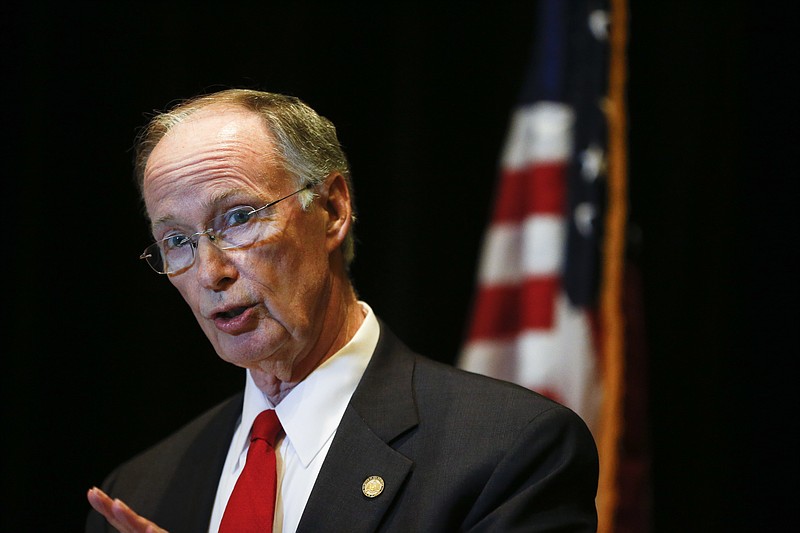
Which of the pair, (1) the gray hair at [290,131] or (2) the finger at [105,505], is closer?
(2) the finger at [105,505]

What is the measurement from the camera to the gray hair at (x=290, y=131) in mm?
2072

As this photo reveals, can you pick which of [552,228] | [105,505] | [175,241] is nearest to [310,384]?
[175,241]

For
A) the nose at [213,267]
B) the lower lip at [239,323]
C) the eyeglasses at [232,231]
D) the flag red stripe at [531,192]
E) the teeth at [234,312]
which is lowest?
the flag red stripe at [531,192]

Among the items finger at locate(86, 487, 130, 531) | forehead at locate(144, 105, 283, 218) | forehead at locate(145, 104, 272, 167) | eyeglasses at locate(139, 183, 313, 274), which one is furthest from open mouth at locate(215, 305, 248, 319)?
finger at locate(86, 487, 130, 531)

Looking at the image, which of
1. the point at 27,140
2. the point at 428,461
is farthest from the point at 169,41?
the point at 428,461

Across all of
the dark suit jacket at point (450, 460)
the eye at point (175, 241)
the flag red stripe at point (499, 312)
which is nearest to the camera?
the dark suit jacket at point (450, 460)

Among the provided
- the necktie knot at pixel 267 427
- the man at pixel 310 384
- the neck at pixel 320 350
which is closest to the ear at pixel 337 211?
the man at pixel 310 384

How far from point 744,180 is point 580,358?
106 cm

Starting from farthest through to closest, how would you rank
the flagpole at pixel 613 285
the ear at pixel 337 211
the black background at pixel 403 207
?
1. the black background at pixel 403 207
2. the flagpole at pixel 613 285
3. the ear at pixel 337 211

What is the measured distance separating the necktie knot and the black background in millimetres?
1985

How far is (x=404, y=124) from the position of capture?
4148mm

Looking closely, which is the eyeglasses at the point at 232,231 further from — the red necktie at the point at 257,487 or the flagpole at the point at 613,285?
the flagpole at the point at 613,285

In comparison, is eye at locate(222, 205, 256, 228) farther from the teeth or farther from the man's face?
the teeth

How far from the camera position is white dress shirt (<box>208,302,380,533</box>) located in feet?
6.31
